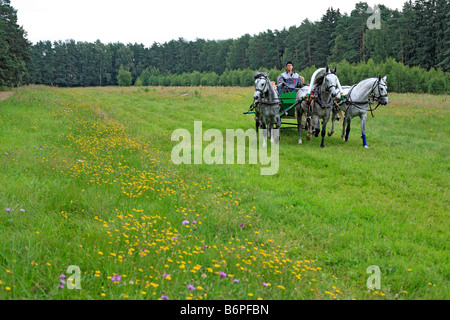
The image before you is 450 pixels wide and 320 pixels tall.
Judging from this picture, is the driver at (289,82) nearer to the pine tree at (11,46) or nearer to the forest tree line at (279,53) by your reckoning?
the forest tree line at (279,53)

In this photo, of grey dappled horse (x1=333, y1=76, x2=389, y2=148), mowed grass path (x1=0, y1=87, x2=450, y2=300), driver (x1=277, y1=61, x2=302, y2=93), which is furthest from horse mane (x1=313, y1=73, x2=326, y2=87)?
mowed grass path (x1=0, y1=87, x2=450, y2=300)

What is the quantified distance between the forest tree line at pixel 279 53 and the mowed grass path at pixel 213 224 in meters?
37.0

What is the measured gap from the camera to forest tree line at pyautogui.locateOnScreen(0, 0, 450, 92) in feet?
177

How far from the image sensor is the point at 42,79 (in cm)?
10744

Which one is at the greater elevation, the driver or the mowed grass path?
the driver

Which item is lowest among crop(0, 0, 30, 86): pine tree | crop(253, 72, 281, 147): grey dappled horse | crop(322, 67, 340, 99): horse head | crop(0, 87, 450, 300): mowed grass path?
crop(0, 87, 450, 300): mowed grass path

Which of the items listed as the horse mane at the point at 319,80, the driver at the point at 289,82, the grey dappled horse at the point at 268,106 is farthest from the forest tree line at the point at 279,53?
the grey dappled horse at the point at 268,106

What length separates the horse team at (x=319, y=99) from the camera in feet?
37.7

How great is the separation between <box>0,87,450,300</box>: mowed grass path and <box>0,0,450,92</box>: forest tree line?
3700 centimetres

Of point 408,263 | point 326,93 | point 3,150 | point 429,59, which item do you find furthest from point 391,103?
point 429,59

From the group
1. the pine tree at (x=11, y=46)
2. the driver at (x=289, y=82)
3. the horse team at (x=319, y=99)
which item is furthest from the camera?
the pine tree at (x=11, y=46)

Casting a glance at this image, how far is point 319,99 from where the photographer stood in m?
11.9

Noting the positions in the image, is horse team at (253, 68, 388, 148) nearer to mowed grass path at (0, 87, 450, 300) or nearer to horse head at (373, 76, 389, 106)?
horse head at (373, 76, 389, 106)
